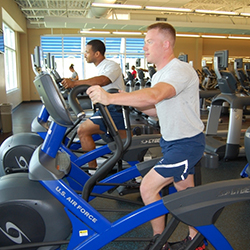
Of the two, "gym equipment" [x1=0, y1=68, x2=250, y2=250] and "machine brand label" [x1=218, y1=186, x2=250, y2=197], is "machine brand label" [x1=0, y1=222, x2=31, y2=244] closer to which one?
"gym equipment" [x1=0, y1=68, x2=250, y2=250]

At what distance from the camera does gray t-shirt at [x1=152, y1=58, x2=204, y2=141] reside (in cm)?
156

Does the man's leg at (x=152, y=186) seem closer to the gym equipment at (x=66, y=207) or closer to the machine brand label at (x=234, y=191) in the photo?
the gym equipment at (x=66, y=207)

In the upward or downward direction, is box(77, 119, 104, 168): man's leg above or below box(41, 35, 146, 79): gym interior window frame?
below

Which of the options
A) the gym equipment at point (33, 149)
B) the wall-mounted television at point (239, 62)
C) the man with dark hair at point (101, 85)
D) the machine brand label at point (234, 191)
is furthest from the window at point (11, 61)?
the machine brand label at point (234, 191)

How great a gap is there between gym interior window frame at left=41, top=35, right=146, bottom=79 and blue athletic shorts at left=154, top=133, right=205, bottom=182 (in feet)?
42.6

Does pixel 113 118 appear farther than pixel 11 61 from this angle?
No

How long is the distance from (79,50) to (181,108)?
43.5 ft

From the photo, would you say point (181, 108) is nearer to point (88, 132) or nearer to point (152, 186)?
point (152, 186)

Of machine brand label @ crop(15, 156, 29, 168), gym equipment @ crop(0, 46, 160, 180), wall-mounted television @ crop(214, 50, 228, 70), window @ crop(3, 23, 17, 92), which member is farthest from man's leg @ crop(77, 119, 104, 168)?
window @ crop(3, 23, 17, 92)

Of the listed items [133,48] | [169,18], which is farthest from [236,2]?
[133,48]

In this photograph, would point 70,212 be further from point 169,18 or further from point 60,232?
point 169,18

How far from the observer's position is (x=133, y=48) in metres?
14.7

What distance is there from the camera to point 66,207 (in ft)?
5.21

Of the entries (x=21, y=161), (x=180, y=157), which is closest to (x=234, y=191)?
(x=180, y=157)
